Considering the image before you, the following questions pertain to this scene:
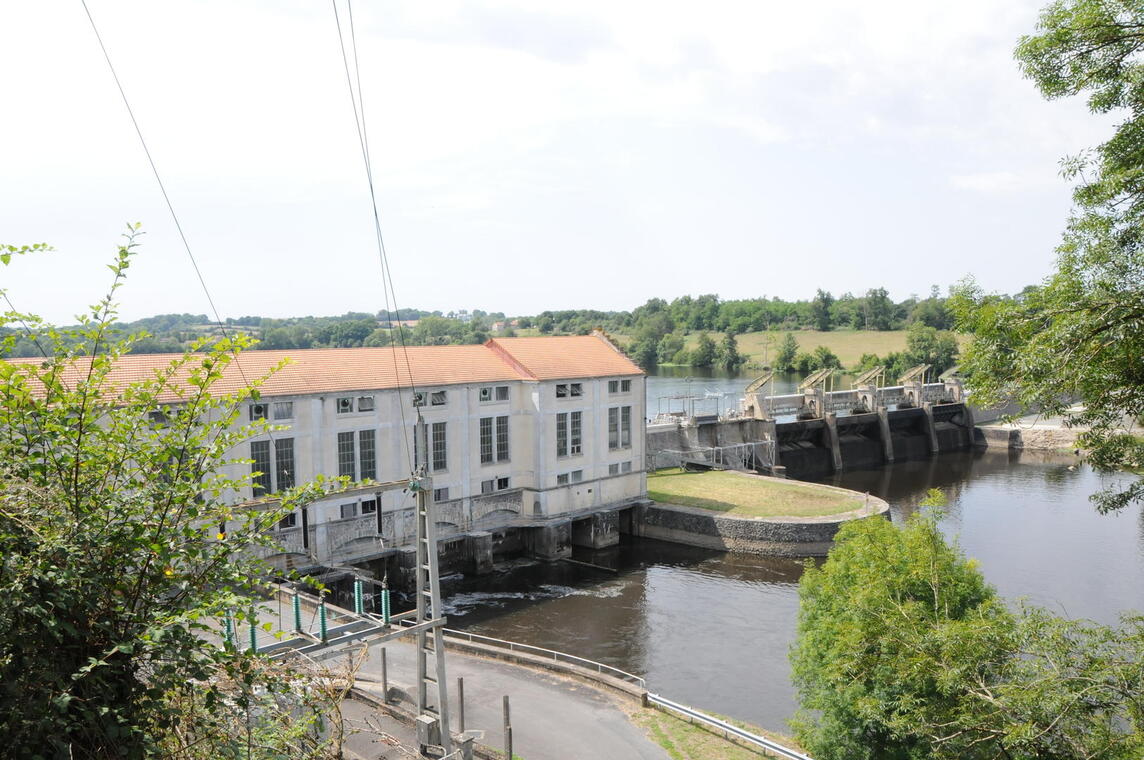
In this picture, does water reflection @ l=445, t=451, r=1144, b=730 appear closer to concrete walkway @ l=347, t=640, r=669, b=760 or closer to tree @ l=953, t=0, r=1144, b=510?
concrete walkway @ l=347, t=640, r=669, b=760

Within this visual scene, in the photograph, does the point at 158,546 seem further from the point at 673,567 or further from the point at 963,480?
the point at 963,480

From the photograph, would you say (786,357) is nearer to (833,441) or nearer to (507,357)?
(833,441)

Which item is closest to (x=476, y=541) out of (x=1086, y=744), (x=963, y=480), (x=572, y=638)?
(x=572, y=638)

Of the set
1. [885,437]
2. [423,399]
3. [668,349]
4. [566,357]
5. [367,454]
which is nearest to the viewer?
[367,454]

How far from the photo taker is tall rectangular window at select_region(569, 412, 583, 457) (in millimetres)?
45719

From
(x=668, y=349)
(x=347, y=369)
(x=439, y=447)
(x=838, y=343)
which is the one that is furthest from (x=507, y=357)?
(x=838, y=343)

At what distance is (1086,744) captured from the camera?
10.2 m

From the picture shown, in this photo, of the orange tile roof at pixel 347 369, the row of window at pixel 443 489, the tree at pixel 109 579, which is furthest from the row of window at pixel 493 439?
the tree at pixel 109 579

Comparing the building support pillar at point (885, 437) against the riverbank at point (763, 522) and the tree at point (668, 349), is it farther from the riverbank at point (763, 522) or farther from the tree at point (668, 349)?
the tree at point (668, 349)

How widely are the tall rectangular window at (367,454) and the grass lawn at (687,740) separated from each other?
62.9 feet

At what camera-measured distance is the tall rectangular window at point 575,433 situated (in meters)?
45.7

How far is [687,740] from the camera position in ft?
68.2

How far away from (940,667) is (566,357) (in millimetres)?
34860

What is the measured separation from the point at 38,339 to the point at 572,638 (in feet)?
95.2
